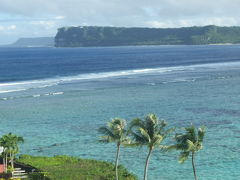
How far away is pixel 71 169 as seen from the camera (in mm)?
44938

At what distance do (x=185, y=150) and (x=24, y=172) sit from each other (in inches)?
649

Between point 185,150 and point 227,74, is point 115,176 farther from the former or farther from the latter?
point 227,74

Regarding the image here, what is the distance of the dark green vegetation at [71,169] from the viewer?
138 feet

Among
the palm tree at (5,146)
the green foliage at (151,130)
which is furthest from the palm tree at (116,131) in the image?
the palm tree at (5,146)

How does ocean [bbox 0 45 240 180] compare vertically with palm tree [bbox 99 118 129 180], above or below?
below

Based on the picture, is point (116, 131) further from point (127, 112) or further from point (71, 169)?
point (127, 112)

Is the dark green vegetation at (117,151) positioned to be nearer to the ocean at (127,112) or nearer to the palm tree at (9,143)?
the palm tree at (9,143)

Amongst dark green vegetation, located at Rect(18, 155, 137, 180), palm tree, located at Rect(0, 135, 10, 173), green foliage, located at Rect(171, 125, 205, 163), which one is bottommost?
dark green vegetation, located at Rect(18, 155, 137, 180)

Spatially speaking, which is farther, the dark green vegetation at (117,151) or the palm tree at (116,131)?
the palm tree at (116,131)

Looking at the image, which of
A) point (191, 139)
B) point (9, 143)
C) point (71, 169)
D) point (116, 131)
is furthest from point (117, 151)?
point (9, 143)

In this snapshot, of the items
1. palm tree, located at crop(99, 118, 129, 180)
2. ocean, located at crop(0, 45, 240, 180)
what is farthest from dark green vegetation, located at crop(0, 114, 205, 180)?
ocean, located at crop(0, 45, 240, 180)

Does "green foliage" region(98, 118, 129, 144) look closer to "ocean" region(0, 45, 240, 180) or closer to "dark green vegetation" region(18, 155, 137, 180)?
"dark green vegetation" region(18, 155, 137, 180)

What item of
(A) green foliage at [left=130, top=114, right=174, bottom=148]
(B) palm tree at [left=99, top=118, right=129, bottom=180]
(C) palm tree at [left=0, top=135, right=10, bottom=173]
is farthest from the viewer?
(C) palm tree at [left=0, top=135, right=10, bottom=173]

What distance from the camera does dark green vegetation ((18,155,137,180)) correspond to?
42.2 metres
